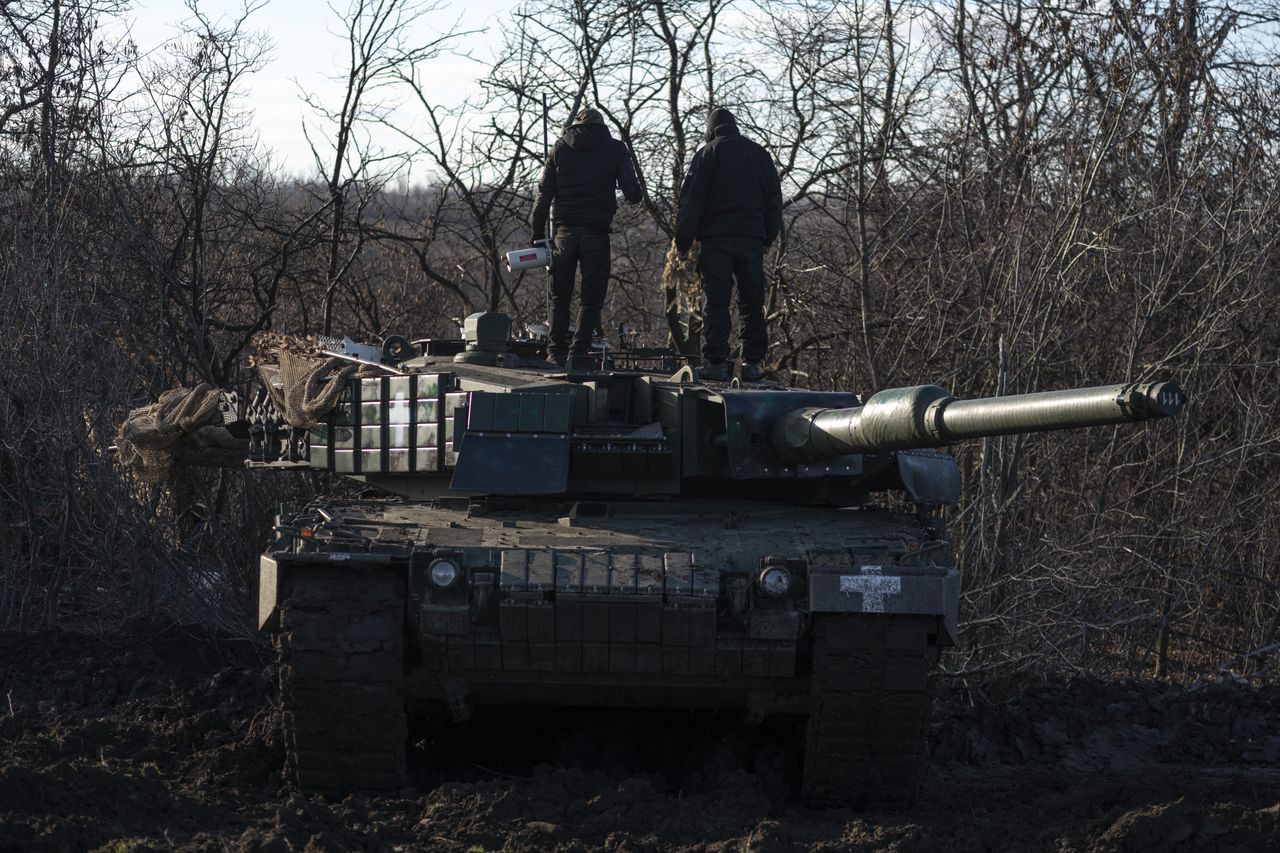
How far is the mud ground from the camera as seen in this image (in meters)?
6.12

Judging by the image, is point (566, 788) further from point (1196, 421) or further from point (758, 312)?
point (1196, 421)

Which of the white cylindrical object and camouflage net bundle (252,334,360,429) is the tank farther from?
the white cylindrical object

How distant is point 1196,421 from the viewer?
13031 mm

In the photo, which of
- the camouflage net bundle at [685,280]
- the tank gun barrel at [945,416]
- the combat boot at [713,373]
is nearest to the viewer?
the tank gun barrel at [945,416]

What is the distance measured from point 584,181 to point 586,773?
14.8ft

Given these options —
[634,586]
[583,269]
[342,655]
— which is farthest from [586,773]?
[583,269]

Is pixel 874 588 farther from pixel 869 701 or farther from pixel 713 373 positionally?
pixel 713 373

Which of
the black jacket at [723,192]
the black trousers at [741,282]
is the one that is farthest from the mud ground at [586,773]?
the black jacket at [723,192]

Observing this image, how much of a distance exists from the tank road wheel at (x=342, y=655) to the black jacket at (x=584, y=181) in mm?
4232

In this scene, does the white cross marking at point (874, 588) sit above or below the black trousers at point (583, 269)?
below

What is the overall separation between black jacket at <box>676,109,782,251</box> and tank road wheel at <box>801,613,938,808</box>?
4.06 metres

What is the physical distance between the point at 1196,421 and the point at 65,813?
9.81m

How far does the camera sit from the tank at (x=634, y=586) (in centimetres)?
671

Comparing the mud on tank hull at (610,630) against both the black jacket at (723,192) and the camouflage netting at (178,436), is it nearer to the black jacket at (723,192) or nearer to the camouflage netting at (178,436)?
the black jacket at (723,192)
